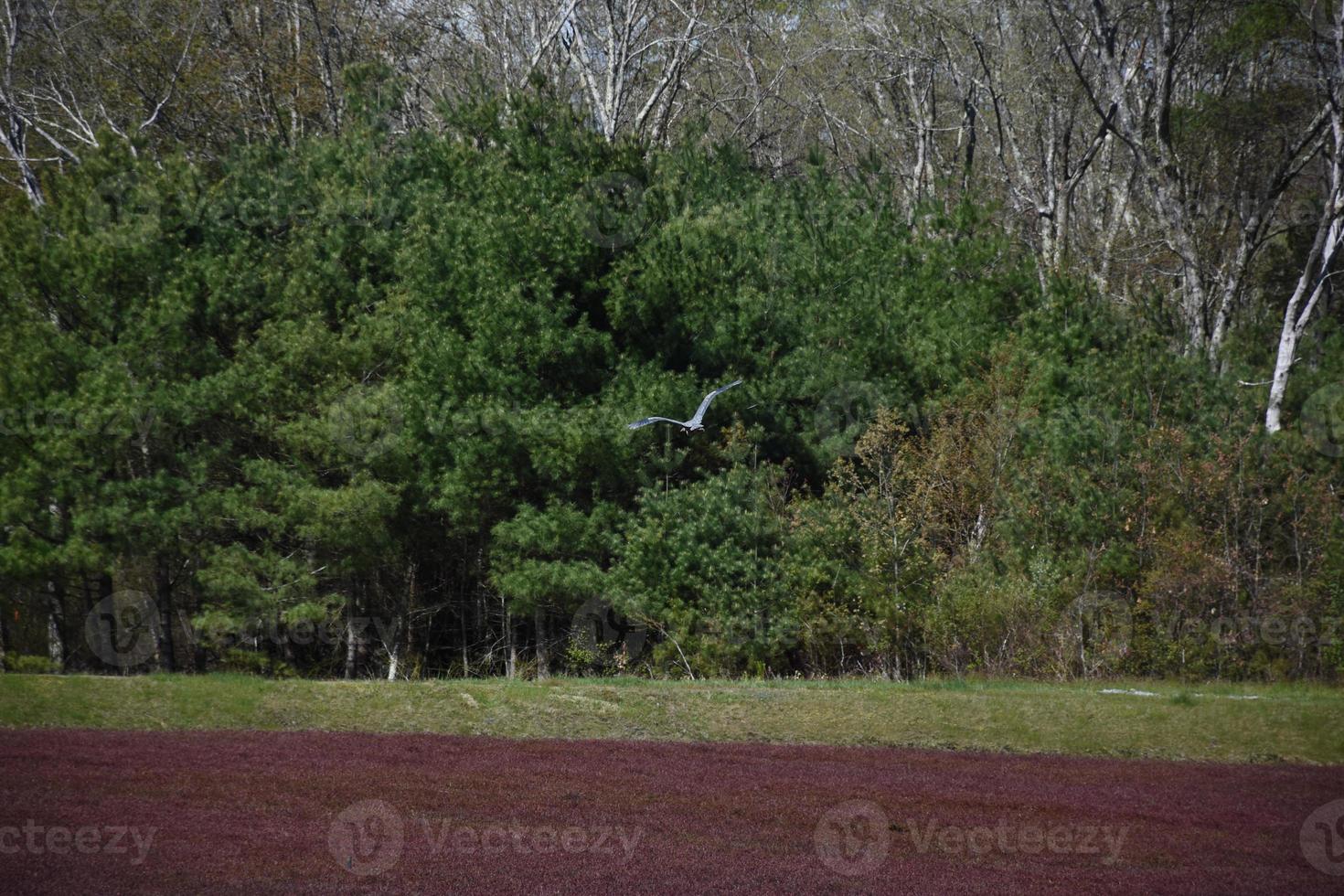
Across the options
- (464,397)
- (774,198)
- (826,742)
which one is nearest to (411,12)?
(774,198)

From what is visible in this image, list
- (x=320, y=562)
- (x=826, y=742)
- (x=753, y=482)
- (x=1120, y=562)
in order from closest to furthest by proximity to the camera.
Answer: (x=826, y=742) → (x=1120, y=562) → (x=753, y=482) → (x=320, y=562)

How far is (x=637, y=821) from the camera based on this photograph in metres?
11.1

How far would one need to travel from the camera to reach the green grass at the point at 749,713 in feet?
52.3

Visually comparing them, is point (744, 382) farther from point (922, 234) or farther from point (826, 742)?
point (826, 742)

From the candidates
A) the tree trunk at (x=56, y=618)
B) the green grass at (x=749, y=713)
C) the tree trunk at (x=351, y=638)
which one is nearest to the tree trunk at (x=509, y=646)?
A: the tree trunk at (x=351, y=638)

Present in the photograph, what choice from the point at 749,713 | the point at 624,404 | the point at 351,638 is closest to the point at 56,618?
the point at 351,638

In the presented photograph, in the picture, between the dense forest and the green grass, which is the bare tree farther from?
the green grass

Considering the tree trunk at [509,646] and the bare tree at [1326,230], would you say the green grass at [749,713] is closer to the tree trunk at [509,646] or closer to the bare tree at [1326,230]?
the tree trunk at [509,646]

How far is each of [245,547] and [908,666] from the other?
1264 cm

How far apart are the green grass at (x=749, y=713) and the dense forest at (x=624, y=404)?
4.87 m

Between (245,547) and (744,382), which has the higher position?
(744,382)

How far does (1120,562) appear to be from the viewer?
73.0 ft

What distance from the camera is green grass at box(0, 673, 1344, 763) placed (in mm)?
15945

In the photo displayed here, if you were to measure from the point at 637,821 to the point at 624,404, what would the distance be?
14362 mm
